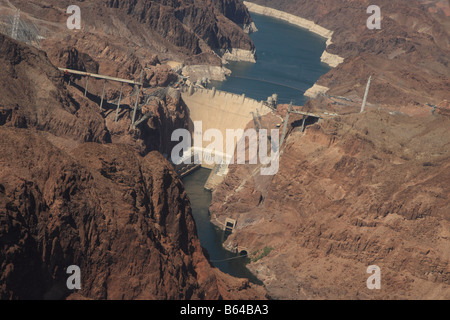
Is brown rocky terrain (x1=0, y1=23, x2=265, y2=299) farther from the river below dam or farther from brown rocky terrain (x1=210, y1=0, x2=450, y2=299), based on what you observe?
the river below dam

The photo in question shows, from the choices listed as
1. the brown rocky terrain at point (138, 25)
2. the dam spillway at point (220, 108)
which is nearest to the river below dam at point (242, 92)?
the brown rocky terrain at point (138, 25)

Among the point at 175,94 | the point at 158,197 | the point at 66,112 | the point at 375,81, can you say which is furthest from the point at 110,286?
the point at 375,81

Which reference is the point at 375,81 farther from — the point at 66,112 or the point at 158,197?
the point at 158,197

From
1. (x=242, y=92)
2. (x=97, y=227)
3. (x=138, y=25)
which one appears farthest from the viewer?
(x=138, y=25)

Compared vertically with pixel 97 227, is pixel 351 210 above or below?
below

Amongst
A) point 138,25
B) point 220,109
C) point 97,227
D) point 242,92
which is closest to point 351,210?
point 97,227

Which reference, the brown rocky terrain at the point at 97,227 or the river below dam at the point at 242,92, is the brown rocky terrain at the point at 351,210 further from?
the brown rocky terrain at the point at 97,227

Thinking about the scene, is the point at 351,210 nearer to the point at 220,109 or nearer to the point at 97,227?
Answer: the point at 97,227

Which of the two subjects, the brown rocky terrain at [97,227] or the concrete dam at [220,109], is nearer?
the brown rocky terrain at [97,227]

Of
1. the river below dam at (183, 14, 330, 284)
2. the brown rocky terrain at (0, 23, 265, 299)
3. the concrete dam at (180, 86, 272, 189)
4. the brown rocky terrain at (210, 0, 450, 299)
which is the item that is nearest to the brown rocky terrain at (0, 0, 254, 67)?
the river below dam at (183, 14, 330, 284)
